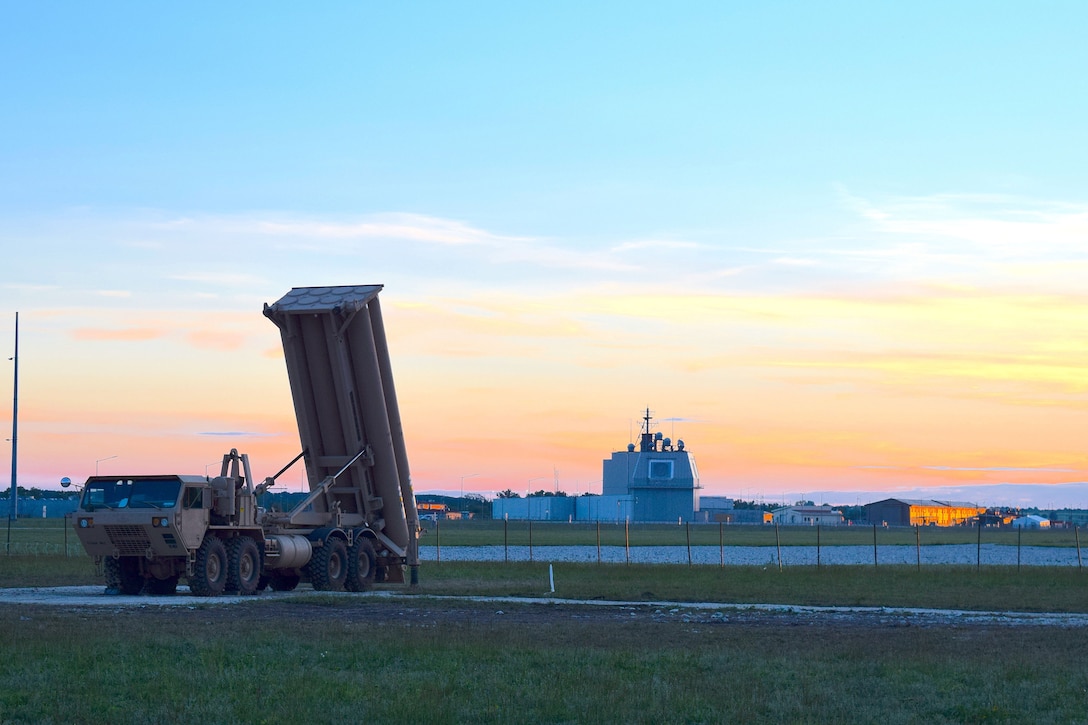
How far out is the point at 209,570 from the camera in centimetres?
3148

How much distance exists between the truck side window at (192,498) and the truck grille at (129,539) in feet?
3.66

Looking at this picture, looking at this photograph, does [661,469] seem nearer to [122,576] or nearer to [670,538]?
[670,538]

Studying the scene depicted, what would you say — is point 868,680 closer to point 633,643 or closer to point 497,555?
point 633,643

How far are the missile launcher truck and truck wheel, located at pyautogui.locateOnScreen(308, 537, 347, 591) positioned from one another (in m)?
0.02

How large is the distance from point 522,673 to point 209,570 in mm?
16975

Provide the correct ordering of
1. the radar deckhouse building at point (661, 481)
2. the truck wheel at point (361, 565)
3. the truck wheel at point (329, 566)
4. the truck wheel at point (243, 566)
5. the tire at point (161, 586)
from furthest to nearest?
the radar deckhouse building at point (661, 481), the truck wheel at point (361, 565), the truck wheel at point (329, 566), the tire at point (161, 586), the truck wheel at point (243, 566)

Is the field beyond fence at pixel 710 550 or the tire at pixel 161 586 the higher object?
the tire at pixel 161 586

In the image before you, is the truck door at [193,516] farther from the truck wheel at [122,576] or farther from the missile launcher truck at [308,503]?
the truck wheel at [122,576]

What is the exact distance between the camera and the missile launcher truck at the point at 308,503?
31203 millimetres

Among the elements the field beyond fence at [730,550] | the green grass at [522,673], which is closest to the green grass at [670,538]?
the field beyond fence at [730,550]

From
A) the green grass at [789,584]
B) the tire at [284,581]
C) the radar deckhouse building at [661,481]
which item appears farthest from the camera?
the radar deckhouse building at [661,481]

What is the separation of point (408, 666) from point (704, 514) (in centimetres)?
17859

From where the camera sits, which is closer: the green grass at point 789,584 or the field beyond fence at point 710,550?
the green grass at point 789,584

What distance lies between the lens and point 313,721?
12.8 m
